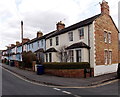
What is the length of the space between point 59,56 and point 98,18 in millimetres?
8527

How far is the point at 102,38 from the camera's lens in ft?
67.1

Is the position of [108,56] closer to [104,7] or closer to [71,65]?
[71,65]

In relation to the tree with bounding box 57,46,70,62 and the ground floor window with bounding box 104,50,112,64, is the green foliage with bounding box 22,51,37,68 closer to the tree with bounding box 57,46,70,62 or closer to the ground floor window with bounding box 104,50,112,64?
the tree with bounding box 57,46,70,62

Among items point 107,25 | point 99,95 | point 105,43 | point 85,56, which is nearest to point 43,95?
point 99,95

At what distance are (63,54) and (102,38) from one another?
6.19 m

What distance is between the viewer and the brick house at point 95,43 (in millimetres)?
19016

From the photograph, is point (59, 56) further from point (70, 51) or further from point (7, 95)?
point (7, 95)

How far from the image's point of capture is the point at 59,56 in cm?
2459

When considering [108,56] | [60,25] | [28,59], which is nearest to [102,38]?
[108,56]

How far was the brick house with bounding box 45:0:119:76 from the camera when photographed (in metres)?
19.0

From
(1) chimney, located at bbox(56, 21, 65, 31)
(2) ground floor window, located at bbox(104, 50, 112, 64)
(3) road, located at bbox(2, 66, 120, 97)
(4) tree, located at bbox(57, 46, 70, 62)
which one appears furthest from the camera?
(1) chimney, located at bbox(56, 21, 65, 31)

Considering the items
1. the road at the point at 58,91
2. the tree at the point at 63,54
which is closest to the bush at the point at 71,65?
the tree at the point at 63,54

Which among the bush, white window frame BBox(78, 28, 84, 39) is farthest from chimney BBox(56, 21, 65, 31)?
the bush

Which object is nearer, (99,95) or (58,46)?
(99,95)
